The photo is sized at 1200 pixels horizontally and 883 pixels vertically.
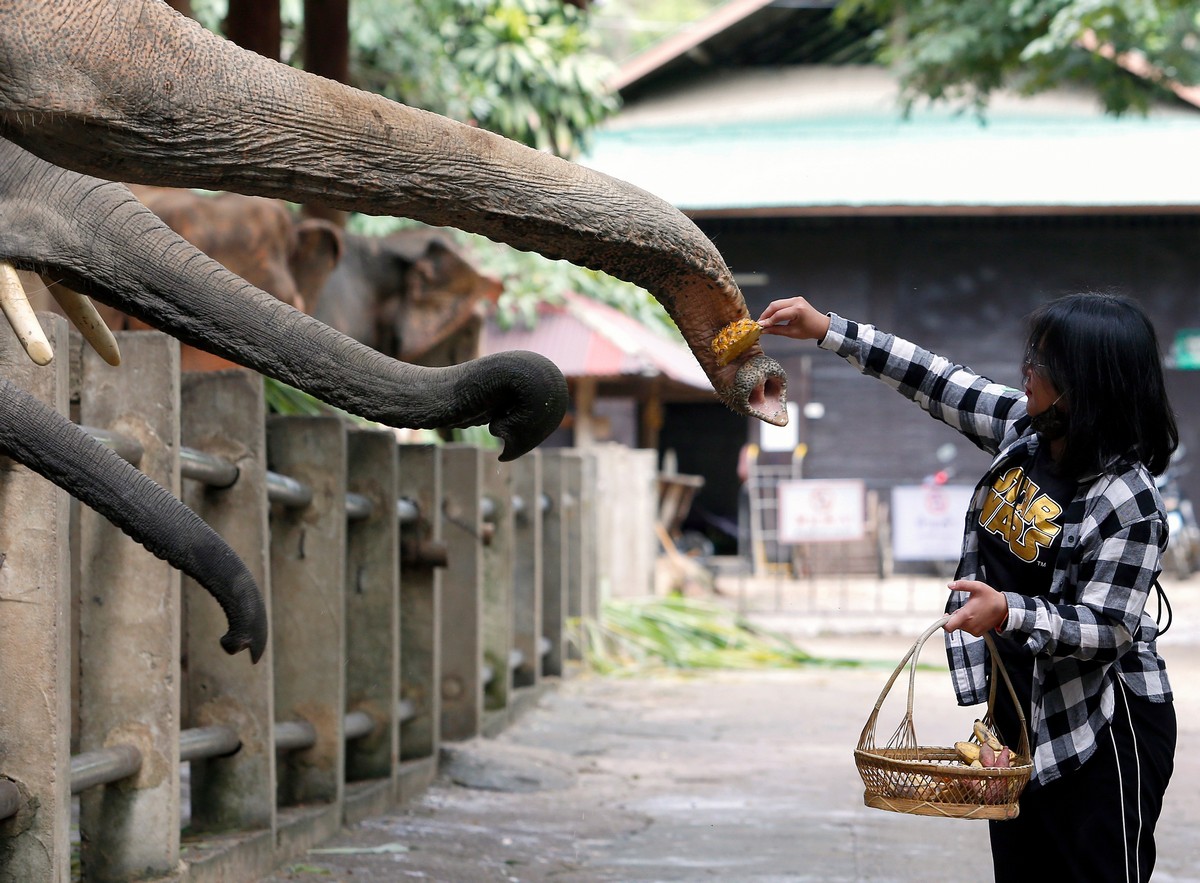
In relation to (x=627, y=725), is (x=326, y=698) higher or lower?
higher

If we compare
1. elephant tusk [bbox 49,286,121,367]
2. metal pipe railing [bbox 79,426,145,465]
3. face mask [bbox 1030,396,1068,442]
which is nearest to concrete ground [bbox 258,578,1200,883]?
metal pipe railing [bbox 79,426,145,465]

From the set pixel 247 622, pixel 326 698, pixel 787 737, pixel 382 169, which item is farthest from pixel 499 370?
pixel 787 737

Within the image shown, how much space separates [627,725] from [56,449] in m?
5.34

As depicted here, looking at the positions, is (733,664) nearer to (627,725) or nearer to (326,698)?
(627,725)

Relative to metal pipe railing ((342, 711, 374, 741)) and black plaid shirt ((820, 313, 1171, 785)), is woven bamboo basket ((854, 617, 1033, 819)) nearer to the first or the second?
black plaid shirt ((820, 313, 1171, 785))

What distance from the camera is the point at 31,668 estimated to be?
3240mm

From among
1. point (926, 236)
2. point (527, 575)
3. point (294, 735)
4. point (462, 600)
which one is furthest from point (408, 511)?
point (926, 236)

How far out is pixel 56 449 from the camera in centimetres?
282

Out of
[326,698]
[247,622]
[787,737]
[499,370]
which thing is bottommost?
[787,737]

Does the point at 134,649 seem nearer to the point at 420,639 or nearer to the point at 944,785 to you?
the point at 944,785

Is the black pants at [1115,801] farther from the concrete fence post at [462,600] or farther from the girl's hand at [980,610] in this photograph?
the concrete fence post at [462,600]

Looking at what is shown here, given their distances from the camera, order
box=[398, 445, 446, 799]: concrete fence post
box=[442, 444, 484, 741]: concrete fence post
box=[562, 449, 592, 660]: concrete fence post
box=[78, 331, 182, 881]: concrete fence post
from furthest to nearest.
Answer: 1. box=[562, 449, 592, 660]: concrete fence post
2. box=[442, 444, 484, 741]: concrete fence post
3. box=[398, 445, 446, 799]: concrete fence post
4. box=[78, 331, 182, 881]: concrete fence post

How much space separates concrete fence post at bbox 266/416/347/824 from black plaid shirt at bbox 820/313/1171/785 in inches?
87.1

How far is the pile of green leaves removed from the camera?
406 inches
